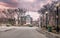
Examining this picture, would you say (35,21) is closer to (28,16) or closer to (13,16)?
(28,16)

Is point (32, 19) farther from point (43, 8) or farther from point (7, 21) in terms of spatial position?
point (43, 8)

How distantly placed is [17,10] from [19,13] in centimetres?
218

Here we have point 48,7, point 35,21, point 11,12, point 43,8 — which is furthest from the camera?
point 35,21

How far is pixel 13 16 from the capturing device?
12688 centimetres

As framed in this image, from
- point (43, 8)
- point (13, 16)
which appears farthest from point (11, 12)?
point (43, 8)

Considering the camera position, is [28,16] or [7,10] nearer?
[7,10]

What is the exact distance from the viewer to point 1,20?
12800cm

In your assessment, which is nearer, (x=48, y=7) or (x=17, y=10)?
(x=48, y=7)

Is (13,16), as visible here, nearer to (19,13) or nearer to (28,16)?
(19,13)

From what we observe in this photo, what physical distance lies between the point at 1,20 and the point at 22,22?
48.6 ft

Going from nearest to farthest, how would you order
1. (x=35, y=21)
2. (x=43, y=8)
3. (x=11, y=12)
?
(x=43, y=8)
(x=11, y=12)
(x=35, y=21)

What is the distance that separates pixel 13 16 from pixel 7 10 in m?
5.02

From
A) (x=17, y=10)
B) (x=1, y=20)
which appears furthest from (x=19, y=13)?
(x=1, y=20)

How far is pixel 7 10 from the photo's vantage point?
12688cm
